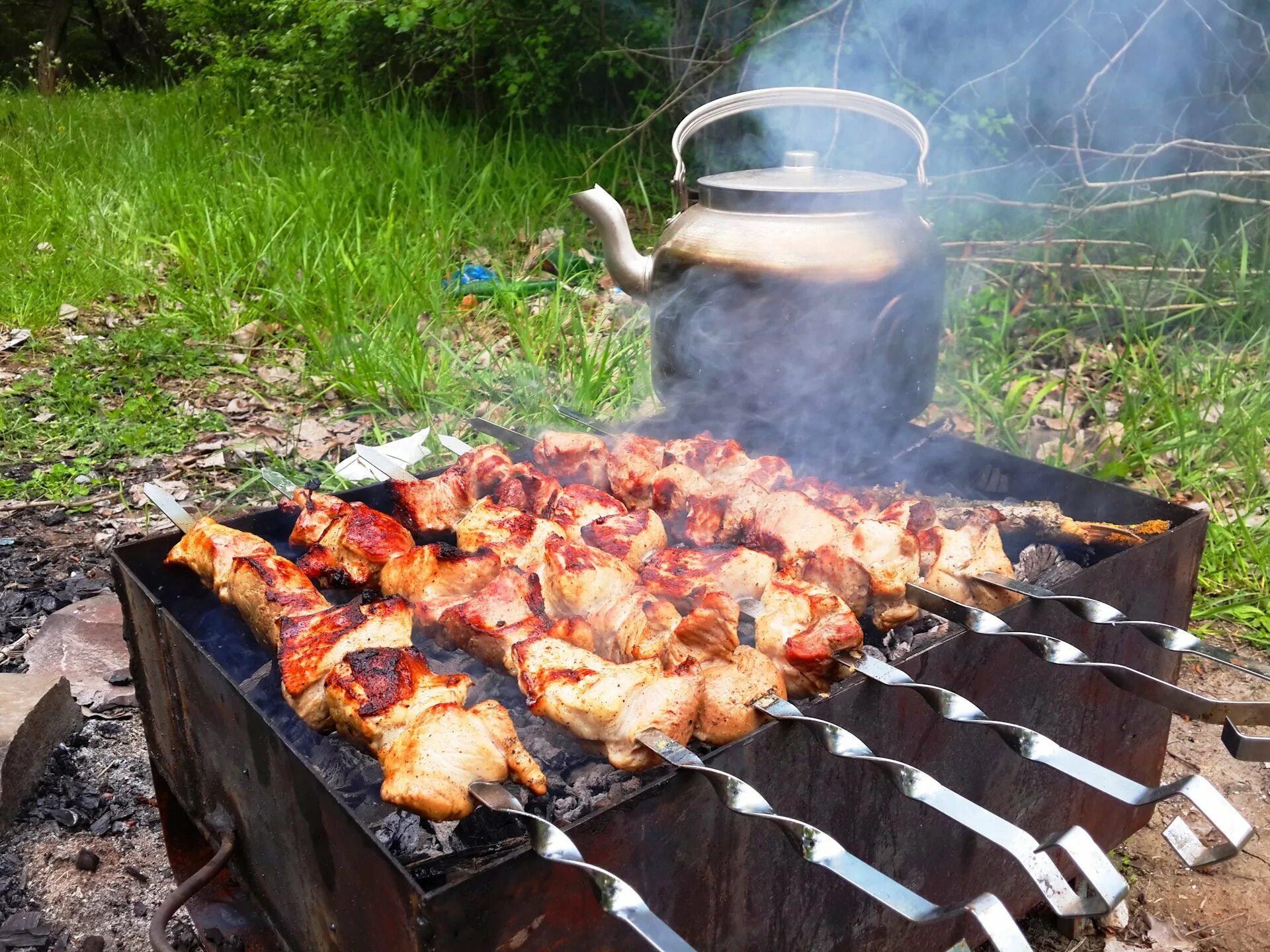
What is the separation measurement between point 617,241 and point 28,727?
7.84 feet

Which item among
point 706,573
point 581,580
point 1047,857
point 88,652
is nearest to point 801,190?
point 706,573

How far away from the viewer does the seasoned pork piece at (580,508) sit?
2.60 meters

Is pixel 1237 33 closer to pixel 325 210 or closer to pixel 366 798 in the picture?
pixel 325 210

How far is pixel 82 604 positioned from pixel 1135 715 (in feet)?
12.1

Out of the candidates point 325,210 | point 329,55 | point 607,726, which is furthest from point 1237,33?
point 329,55

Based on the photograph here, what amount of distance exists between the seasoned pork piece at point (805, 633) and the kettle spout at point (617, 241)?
1.58 m

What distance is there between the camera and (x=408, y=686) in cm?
188

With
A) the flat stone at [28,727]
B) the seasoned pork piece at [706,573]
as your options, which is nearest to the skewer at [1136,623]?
the seasoned pork piece at [706,573]

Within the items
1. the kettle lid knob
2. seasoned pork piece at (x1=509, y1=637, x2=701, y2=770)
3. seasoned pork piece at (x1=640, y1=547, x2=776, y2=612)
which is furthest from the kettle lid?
seasoned pork piece at (x1=509, y1=637, x2=701, y2=770)

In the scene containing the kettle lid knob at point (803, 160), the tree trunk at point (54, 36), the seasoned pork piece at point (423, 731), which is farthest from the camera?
the tree trunk at point (54, 36)

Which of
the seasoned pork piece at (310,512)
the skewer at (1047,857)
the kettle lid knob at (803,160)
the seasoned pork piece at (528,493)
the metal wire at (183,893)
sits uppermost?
the kettle lid knob at (803,160)

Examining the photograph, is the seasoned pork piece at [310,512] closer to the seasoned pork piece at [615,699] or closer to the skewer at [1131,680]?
the seasoned pork piece at [615,699]

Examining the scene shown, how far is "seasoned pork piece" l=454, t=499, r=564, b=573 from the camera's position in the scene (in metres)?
2.46

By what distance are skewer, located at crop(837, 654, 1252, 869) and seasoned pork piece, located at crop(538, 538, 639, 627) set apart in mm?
789
